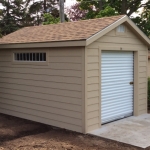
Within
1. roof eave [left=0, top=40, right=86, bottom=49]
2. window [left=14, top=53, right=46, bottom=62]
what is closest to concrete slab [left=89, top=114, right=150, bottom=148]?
roof eave [left=0, top=40, right=86, bottom=49]

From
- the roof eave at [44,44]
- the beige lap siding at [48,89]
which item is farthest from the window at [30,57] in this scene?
the roof eave at [44,44]

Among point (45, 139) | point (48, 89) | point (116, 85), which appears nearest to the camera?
point (45, 139)

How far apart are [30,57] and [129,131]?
11.4ft

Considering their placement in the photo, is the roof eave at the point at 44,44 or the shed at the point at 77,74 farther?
the shed at the point at 77,74

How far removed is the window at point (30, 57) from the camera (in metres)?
7.69

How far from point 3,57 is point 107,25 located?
3597 mm

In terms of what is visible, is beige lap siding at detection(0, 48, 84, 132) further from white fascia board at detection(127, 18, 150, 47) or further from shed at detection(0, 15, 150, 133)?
white fascia board at detection(127, 18, 150, 47)

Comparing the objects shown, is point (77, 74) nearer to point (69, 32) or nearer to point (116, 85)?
point (69, 32)


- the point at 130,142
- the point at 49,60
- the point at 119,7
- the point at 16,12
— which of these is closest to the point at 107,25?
the point at 49,60

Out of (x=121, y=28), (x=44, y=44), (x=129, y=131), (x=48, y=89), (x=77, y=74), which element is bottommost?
(x=129, y=131)

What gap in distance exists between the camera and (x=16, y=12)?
28.5 meters

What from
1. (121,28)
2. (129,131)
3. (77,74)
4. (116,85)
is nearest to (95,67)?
(77,74)

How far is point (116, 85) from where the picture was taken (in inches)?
313

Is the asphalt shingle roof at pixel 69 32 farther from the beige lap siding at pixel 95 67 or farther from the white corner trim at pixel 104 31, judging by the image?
the beige lap siding at pixel 95 67
